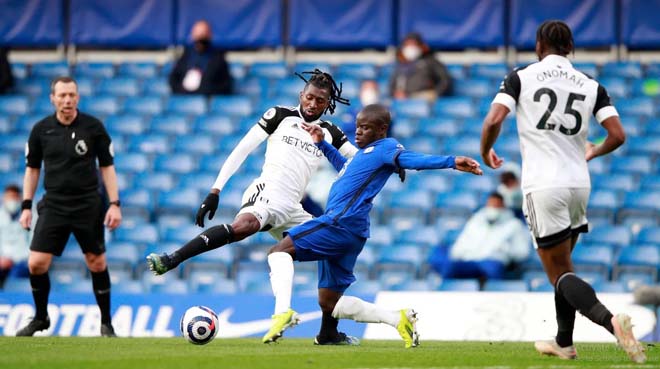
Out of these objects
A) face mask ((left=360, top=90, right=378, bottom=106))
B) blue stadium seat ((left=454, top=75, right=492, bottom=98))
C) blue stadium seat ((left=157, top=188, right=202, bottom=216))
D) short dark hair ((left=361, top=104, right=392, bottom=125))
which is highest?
blue stadium seat ((left=454, top=75, right=492, bottom=98))

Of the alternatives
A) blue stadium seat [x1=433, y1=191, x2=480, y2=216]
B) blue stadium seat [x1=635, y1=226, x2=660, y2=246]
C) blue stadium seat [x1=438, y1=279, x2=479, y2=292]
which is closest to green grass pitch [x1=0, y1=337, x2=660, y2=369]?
blue stadium seat [x1=438, y1=279, x2=479, y2=292]

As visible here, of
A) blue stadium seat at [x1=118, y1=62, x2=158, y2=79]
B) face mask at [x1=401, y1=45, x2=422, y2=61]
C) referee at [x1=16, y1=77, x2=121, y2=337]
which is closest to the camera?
referee at [x1=16, y1=77, x2=121, y2=337]

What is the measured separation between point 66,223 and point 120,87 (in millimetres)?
8159

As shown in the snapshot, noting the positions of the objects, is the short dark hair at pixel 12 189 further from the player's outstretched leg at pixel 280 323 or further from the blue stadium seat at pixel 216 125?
the player's outstretched leg at pixel 280 323

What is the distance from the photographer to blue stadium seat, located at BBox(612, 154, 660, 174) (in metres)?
15.8

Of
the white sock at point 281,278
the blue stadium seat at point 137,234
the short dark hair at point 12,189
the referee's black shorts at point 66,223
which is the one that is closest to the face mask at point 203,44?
the blue stadium seat at point 137,234

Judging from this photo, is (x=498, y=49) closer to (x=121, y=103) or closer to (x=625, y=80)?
(x=625, y=80)

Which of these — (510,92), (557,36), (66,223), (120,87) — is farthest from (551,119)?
(120,87)

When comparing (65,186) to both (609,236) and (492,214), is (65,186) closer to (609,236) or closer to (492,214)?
(492,214)

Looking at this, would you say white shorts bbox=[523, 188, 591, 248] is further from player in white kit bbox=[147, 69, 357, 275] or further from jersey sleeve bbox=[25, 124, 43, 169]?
jersey sleeve bbox=[25, 124, 43, 169]

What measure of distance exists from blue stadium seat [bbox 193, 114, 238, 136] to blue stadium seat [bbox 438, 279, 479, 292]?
15.9ft

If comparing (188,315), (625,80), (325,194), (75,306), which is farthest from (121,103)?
(188,315)

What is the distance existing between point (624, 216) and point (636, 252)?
1100 millimetres

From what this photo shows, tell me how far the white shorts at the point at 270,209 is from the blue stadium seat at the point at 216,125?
7777mm
